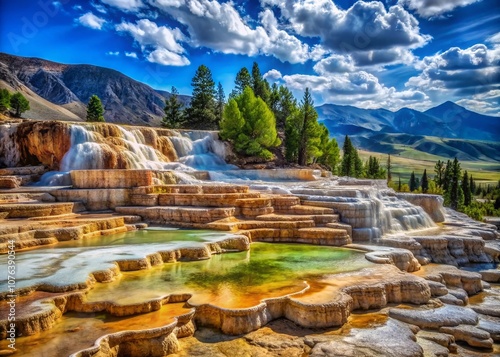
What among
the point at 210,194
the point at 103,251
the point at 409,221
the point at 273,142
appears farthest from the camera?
the point at 273,142

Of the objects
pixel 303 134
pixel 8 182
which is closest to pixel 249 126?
pixel 303 134

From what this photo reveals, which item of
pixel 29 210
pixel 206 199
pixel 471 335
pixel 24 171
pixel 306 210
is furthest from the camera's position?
pixel 24 171

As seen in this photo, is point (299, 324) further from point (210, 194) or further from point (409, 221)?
point (409, 221)

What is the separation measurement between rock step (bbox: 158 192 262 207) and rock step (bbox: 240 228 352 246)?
90.7 inches

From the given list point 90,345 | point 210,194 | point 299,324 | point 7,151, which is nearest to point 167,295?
point 90,345

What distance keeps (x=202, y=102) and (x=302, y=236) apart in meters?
40.9

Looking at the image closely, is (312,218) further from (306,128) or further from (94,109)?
(94,109)

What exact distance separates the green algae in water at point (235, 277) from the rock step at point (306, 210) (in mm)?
3250

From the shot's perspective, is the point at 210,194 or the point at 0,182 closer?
the point at 210,194

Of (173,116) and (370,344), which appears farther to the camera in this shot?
(173,116)

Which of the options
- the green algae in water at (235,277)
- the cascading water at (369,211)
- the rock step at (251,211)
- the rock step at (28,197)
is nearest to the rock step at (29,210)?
the rock step at (28,197)

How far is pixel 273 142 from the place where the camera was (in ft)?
127

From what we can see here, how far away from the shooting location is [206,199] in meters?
15.9

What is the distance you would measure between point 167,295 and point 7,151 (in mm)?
24469
